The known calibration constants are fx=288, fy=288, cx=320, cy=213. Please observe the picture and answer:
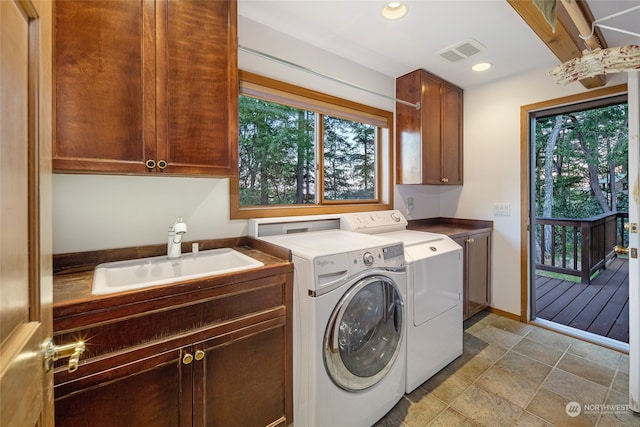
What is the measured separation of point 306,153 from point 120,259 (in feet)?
4.90

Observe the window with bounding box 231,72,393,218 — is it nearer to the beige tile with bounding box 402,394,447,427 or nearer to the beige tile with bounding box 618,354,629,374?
the beige tile with bounding box 402,394,447,427

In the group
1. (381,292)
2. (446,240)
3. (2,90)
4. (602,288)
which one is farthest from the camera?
(602,288)

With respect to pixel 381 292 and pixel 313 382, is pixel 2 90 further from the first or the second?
pixel 381 292

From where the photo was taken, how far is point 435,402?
5.82ft

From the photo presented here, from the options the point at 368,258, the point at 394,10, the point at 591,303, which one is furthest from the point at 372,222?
the point at 591,303

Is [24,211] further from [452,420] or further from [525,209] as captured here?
[525,209]

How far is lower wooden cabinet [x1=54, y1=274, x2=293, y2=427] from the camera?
1000 millimetres

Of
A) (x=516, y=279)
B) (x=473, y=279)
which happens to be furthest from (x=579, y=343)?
(x=473, y=279)

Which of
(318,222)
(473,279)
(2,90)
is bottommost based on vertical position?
(473,279)

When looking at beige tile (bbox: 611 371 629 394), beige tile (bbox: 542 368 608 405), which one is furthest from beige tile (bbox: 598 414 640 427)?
beige tile (bbox: 611 371 629 394)

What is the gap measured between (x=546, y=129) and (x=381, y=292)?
213 inches

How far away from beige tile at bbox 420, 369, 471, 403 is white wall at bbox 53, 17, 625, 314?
1329 millimetres

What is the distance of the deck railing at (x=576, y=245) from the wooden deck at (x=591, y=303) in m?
0.23

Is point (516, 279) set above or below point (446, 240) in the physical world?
below
